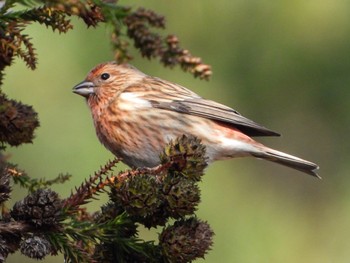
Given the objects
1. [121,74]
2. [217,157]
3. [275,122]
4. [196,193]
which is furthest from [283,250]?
[196,193]

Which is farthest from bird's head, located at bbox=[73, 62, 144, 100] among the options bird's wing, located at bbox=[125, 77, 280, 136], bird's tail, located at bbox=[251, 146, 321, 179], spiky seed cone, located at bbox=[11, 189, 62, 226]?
spiky seed cone, located at bbox=[11, 189, 62, 226]

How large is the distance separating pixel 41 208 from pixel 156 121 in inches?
91.4

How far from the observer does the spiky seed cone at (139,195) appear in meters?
2.49

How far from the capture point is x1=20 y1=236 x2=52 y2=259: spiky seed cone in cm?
238

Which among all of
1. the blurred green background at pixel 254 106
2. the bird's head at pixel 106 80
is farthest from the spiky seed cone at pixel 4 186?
the bird's head at pixel 106 80

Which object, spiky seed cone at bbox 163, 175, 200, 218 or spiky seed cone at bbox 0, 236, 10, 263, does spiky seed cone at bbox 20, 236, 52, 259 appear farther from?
spiky seed cone at bbox 163, 175, 200, 218

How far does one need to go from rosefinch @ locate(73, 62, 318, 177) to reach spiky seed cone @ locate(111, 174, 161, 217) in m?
1.84

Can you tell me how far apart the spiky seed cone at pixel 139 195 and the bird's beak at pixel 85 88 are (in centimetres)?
224

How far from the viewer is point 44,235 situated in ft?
7.97

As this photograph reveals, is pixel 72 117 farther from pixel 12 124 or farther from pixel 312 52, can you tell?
pixel 12 124

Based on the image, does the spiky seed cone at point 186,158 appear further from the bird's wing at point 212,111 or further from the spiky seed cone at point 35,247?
the bird's wing at point 212,111

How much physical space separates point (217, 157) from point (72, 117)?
0.75m

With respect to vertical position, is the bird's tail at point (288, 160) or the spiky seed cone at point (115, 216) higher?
the bird's tail at point (288, 160)

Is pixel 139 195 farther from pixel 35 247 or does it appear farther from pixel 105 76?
pixel 105 76
